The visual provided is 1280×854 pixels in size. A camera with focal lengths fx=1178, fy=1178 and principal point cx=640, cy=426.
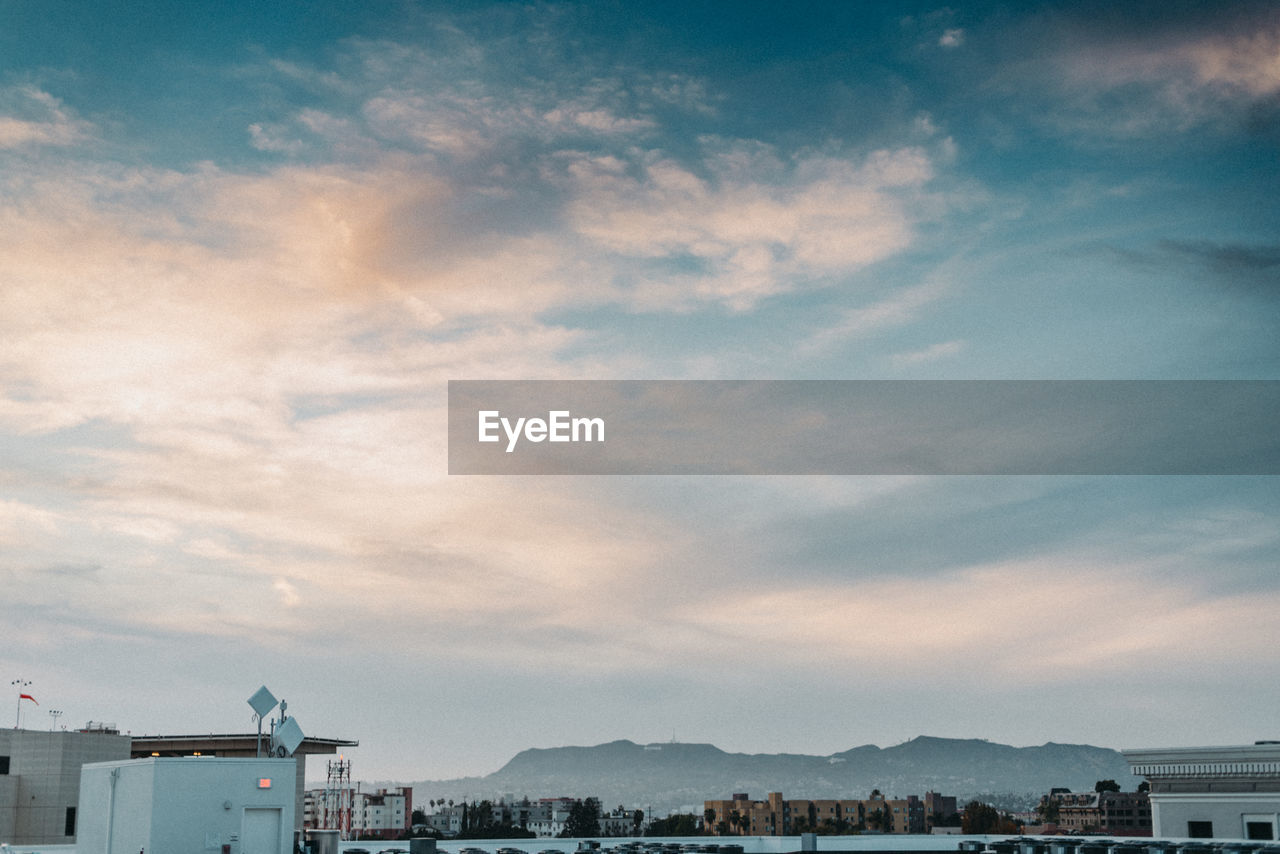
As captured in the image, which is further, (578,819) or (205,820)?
(578,819)

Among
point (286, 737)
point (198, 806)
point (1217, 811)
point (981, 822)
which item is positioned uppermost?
point (286, 737)

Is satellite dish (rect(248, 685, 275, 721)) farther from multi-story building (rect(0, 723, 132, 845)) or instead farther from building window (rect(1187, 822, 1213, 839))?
multi-story building (rect(0, 723, 132, 845))

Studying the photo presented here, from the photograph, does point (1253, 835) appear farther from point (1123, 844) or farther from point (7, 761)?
point (7, 761)

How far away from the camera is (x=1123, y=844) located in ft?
118

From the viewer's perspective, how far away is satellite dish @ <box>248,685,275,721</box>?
28.8m

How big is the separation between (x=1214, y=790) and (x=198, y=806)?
3012 centimetres

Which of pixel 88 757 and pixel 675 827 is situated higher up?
pixel 88 757

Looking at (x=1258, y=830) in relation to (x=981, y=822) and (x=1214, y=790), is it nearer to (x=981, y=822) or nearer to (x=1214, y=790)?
(x=1214, y=790)

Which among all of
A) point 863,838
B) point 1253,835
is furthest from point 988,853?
point 863,838

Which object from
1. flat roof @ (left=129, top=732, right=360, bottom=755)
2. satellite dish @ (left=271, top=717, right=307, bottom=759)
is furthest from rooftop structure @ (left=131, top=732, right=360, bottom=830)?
satellite dish @ (left=271, top=717, right=307, bottom=759)

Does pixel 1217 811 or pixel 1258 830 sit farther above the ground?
pixel 1217 811

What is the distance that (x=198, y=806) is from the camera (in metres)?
26.1

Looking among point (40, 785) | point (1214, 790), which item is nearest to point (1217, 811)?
point (1214, 790)

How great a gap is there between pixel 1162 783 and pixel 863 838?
619 inches
